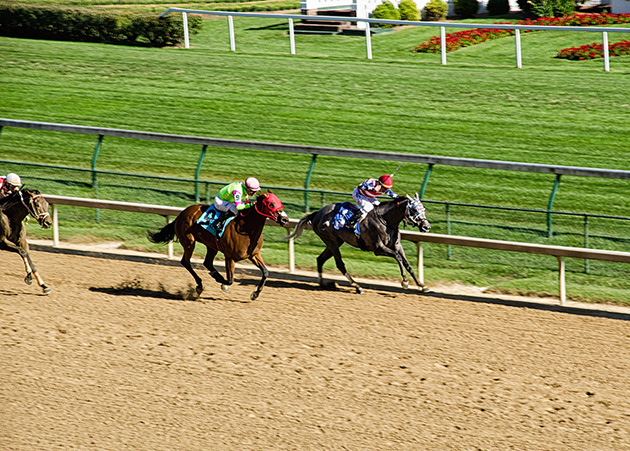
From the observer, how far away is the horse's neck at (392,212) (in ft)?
33.1

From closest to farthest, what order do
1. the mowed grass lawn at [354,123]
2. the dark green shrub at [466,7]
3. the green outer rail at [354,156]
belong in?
1. the green outer rail at [354,156]
2. the mowed grass lawn at [354,123]
3. the dark green shrub at [466,7]

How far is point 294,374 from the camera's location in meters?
7.75

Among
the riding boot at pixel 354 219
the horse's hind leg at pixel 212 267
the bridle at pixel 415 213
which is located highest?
the bridle at pixel 415 213

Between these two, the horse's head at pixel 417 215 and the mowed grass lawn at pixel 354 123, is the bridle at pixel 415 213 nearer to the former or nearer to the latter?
the horse's head at pixel 417 215

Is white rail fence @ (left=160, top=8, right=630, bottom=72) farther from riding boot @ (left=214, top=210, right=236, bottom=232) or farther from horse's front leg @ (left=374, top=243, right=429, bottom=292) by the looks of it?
riding boot @ (left=214, top=210, right=236, bottom=232)

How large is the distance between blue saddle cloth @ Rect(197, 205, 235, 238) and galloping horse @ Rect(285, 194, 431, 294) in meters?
1.38

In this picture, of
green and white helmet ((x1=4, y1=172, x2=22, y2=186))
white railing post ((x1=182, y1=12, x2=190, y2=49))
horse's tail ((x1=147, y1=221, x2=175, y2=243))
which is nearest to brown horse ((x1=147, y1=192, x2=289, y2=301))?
horse's tail ((x1=147, y1=221, x2=175, y2=243))

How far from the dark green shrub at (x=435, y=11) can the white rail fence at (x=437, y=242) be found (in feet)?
57.3

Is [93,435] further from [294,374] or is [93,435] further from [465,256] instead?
[465,256]

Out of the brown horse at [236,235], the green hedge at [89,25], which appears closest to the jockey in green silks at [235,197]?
the brown horse at [236,235]

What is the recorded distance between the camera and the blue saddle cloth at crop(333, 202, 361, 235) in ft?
34.1

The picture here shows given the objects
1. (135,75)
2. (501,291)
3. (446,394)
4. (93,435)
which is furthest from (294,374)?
(135,75)

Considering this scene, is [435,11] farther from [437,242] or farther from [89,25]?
[437,242]

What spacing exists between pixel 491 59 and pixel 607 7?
9821mm
